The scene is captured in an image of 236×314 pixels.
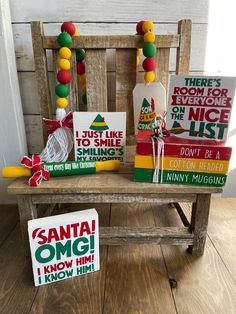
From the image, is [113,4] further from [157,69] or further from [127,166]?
[127,166]

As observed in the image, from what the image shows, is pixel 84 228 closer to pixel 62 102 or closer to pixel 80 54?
pixel 62 102

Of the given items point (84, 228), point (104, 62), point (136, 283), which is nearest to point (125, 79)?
point (104, 62)

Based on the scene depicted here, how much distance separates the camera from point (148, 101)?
0.79 meters

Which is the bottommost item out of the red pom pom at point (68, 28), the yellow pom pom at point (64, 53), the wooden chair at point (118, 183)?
the wooden chair at point (118, 183)

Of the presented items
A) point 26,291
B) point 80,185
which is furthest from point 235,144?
point 26,291

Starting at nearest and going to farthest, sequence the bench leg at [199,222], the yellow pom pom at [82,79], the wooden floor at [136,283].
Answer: the wooden floor at [136,283], the bench leg at [199,222], the yellow pom pom at [82,79]

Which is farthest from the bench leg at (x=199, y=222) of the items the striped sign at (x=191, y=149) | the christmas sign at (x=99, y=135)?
the christmas sign at (x=99, y=135)

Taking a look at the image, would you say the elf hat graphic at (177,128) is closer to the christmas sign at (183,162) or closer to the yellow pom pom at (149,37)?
the christmas sign at (183,162)

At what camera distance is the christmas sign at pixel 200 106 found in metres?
0.62

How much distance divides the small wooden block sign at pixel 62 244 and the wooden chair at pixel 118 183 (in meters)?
0.06

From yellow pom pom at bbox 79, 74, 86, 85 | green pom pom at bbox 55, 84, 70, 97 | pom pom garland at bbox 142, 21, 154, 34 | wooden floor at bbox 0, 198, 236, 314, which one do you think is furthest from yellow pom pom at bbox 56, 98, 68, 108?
wooden floor at bbox 0, 198, 236, 314

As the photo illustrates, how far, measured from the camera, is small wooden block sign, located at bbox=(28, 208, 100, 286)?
1.88ft

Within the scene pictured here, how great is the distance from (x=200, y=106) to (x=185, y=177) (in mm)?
200

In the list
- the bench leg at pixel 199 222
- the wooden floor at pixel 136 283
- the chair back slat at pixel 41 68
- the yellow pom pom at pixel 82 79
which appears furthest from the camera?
the yellow pom pom at pixel 82 79
